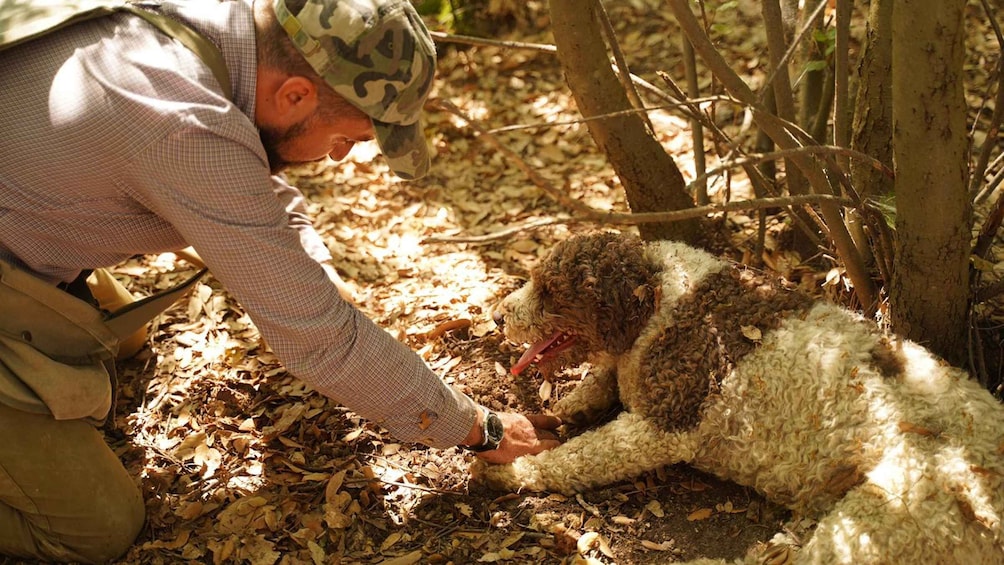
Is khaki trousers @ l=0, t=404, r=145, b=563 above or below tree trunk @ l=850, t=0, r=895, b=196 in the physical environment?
below

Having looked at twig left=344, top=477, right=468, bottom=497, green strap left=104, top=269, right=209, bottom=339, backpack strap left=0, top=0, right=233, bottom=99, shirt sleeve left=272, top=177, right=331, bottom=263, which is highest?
backpack strap left=0, top=0, right=233, bottom=99

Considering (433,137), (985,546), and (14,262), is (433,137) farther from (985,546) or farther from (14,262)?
(985,546)

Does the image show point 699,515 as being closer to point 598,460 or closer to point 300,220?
point 598,460

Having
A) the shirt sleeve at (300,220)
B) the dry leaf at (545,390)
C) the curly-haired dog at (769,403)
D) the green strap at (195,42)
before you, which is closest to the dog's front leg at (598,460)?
the curly-haired dog at (769,403)

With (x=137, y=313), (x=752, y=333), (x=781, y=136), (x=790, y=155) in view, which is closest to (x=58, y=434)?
(x=137, y=313)

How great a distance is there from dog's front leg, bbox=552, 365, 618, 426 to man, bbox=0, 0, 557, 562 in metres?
0.64

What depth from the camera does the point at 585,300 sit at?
11.9 feet

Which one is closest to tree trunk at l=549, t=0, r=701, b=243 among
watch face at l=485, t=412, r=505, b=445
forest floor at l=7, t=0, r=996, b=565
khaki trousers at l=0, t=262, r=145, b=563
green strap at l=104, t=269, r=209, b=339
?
forest floor at l=7, t=0, r=996, b=565

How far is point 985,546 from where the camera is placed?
9.48 feet

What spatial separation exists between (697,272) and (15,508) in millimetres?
3038

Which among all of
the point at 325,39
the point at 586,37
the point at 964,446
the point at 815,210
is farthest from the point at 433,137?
the point at 964,446

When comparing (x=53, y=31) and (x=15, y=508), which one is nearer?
(x=53, y=31)

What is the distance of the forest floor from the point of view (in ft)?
11.7

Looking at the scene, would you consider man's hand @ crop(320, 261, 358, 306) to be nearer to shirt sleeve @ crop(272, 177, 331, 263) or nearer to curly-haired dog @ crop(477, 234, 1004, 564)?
shirt sleeve @ crop(272, 177, 331, 263)
